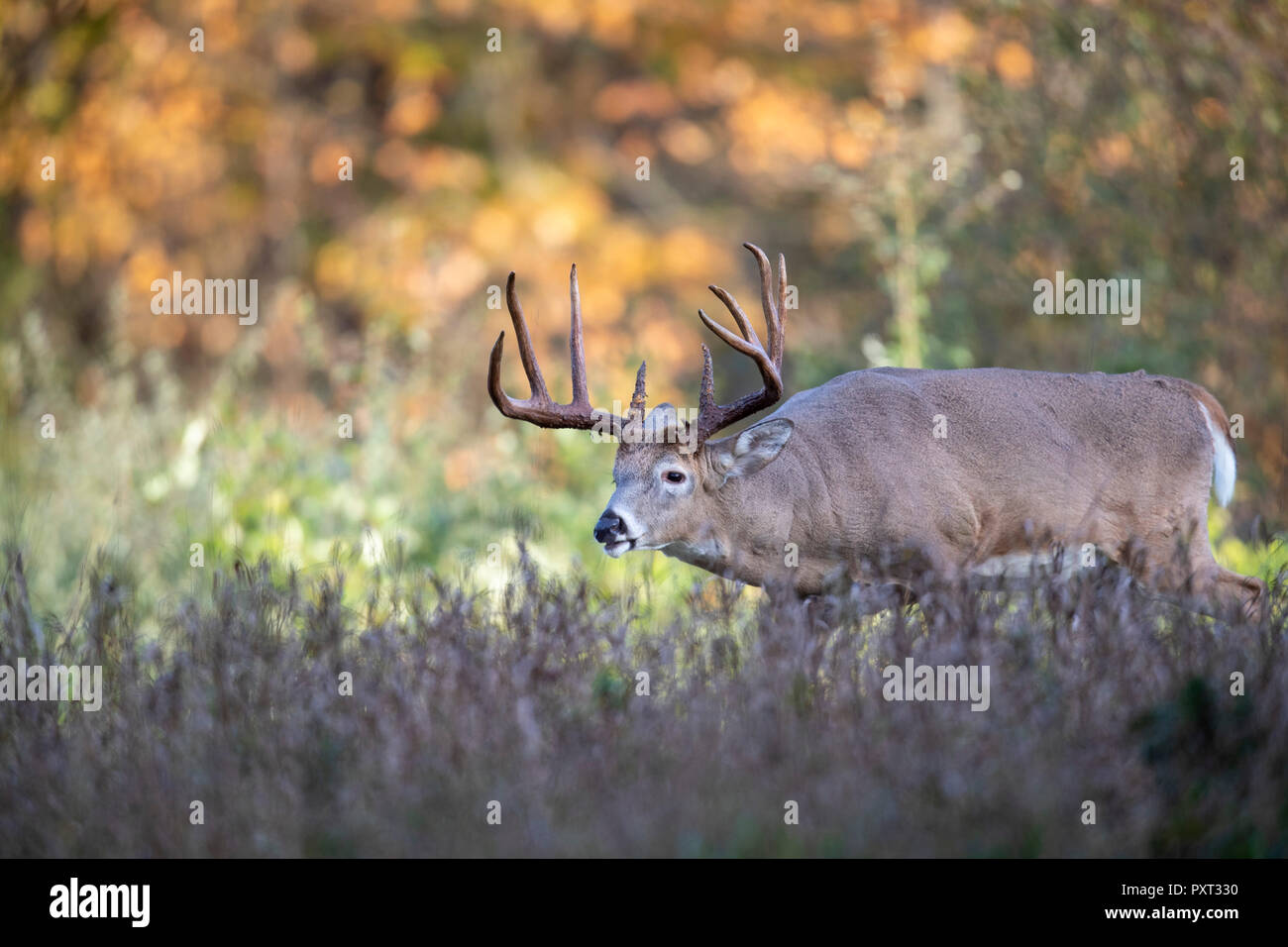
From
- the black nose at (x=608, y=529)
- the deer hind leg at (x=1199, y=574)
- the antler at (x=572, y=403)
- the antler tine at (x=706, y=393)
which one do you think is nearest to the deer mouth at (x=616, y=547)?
the black nose at (x=608, y=529)

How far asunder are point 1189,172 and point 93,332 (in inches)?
456

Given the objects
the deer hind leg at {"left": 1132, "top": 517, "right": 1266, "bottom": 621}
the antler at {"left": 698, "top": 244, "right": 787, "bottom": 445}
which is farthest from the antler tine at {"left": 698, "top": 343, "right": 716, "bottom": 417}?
the deer hind leg at {"left": 1132, "top": 517, "right": 1266, "bottom": 621}

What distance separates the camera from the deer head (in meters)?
5.16

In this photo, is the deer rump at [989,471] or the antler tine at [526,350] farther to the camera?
the deer rump at [989,471]

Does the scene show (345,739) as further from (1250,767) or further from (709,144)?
(709,144)

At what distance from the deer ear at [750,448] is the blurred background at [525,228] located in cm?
51

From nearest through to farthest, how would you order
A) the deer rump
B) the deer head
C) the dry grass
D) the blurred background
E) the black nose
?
the dry grass → the black nose → the deer head → the deer rump → the blurred background

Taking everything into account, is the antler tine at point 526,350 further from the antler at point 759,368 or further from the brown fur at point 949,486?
the antler at point 759,368

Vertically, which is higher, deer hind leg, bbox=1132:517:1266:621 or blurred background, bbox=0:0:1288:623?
blurred background, bbox=0:0:1288:623

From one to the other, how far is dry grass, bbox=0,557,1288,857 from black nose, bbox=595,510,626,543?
387 millimetres

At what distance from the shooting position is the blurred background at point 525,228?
23.5 ft

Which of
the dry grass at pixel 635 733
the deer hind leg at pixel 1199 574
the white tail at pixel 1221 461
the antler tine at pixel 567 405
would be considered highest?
the antler tine at pixel 567 405

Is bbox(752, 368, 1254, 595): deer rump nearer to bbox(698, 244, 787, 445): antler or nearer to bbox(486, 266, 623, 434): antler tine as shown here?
bbox(698, 244, 787, 445): antler
